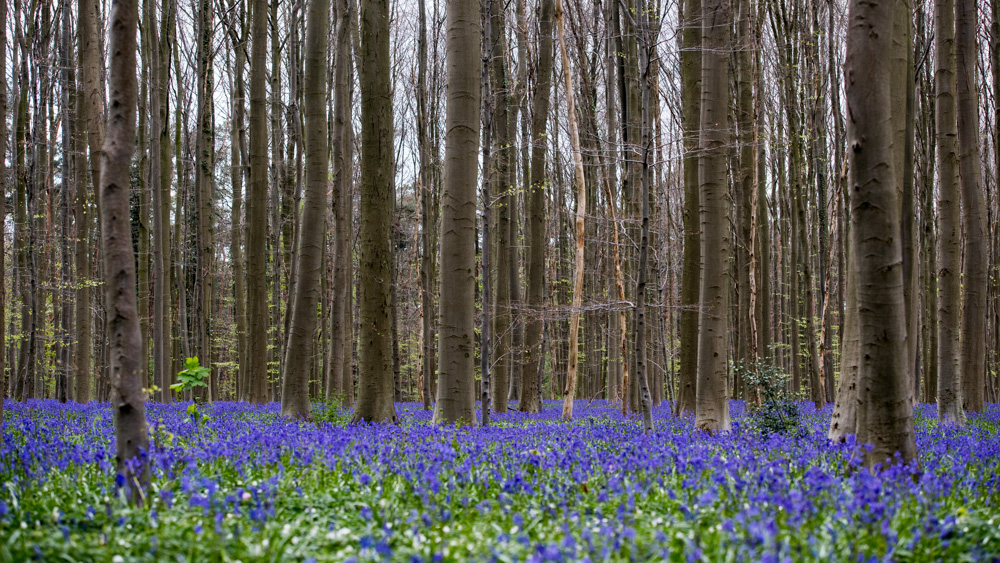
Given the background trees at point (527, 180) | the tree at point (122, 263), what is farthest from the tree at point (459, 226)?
the tree at point (122, 263)

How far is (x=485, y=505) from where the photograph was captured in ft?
12.5

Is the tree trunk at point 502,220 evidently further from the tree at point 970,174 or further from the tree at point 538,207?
the tree at point 970,174

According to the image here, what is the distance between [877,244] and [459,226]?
4851 millimetres

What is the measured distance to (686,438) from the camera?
701 centimetres

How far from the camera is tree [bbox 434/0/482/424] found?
27.3 ft

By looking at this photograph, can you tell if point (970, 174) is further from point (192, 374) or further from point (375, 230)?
point (192, 374)

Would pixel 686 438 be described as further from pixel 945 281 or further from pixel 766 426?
pixel 945 281

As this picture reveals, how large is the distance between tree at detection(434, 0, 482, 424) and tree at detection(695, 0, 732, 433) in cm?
316

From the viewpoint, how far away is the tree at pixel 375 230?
31.0 feet

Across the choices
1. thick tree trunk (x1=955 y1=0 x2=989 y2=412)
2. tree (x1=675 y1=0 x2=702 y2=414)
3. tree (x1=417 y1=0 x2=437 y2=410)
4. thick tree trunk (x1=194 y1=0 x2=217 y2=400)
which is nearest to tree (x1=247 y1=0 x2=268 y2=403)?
tree (x1=417 y1=0 x2=437 y2=410)

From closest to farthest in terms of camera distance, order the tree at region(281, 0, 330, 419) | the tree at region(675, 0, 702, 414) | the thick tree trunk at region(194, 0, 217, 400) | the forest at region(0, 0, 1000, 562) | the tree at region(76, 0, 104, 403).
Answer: the forest at region(0, 0, 1000, 562), the tree at region(281, 0, 330, 419), the tree at region(675, 0, 702, 414), the tree at region(76, 0, 104, 403), the thick tree trunk at region(194, 0, 217, 400)

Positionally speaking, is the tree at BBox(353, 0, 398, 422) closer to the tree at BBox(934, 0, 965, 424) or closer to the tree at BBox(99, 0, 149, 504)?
the tree at BBox(99, 0, 149, 504)

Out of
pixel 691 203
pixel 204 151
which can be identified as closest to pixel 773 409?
pixel 691 203

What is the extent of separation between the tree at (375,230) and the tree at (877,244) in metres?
6.28
